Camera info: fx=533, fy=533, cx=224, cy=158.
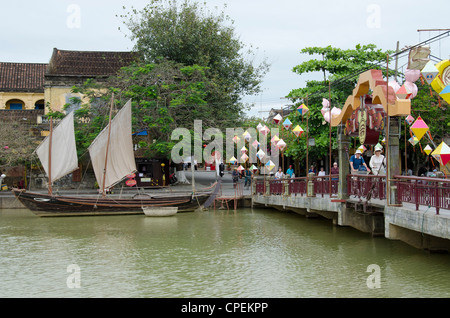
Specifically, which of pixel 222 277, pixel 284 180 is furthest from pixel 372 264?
pixel 284 180

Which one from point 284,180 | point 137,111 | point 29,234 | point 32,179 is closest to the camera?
point 29,234

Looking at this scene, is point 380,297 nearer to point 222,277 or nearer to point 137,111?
point 222,277

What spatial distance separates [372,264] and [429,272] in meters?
1.68

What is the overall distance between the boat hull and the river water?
3887 millimetres

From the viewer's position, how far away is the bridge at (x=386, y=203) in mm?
11252

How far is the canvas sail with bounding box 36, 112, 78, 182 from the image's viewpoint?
87.8ft

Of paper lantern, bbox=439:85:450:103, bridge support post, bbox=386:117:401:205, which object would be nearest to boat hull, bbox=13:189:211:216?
bridge support post, bbox=386:117:401:205

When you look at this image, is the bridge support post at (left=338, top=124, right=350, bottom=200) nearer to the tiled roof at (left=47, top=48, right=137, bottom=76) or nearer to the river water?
the river water

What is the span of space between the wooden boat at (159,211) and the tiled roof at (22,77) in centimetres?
2196

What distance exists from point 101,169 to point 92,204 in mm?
2165

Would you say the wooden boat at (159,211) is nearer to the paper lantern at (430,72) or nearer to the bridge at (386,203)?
the bridge at (386,203)

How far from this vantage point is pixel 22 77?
4428 centimetres
